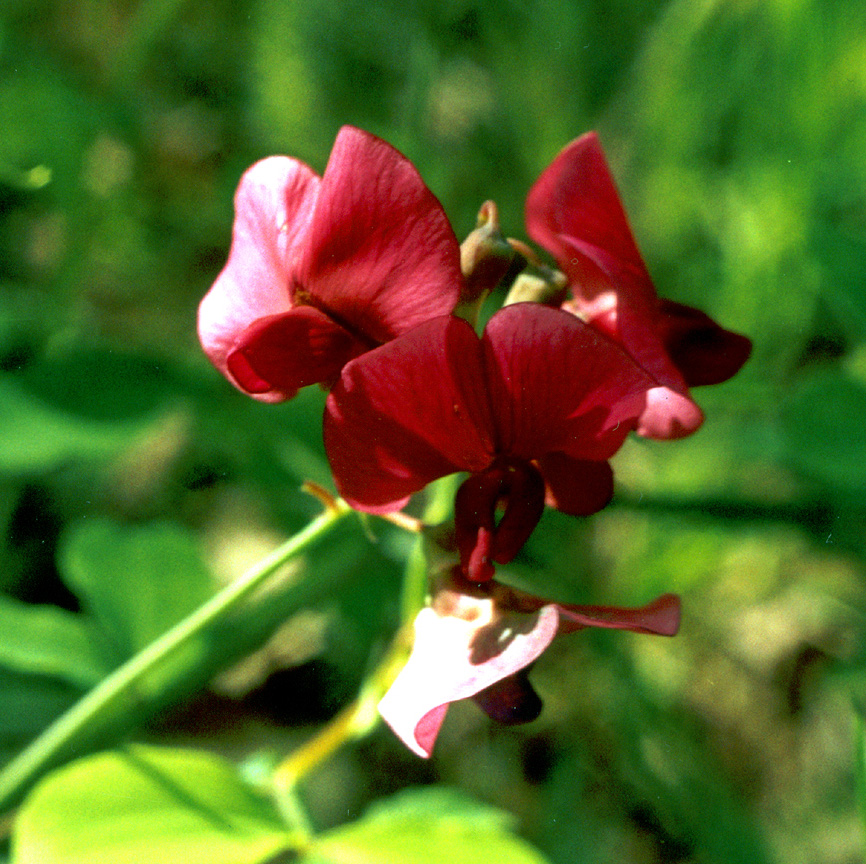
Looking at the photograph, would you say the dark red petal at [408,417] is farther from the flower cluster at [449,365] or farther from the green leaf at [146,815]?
the green leaf at [146,815]

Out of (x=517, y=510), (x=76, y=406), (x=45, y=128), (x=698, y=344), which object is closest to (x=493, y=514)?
(x=517, y=510)

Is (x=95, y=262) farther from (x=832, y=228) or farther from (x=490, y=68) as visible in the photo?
(x=832, y=228)

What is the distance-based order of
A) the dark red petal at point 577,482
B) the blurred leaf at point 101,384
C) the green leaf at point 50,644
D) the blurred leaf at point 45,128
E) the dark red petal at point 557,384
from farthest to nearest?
the blurred leaf at point 45,128
the blurred leaf at point 101,384
the green leaf at point 50,644
the dark red petal at point 577,482
the dark red petal at point 557,384

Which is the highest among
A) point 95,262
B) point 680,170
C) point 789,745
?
point 680,170

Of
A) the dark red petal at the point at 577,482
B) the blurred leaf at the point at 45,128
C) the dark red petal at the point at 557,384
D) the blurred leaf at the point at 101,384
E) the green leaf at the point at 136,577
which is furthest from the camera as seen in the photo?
the blurred leaf at the point at 45,128

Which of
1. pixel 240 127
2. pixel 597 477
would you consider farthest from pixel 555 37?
pixel 597 477

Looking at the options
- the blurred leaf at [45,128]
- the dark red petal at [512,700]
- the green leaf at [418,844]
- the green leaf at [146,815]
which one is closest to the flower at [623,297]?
the dark red petal at [512,700]
